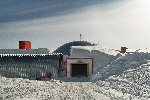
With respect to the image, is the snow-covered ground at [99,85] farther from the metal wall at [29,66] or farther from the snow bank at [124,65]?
the metal wall at [29,66]

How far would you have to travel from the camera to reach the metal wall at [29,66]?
→ 22953 mm

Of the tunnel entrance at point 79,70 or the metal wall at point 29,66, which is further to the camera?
the tunnel entrance at point 79,70

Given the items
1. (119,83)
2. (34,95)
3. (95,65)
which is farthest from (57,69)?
(34,95)

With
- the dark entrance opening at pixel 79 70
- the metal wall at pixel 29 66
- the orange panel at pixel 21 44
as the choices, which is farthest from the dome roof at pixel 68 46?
the metal wall at pixel 29 66

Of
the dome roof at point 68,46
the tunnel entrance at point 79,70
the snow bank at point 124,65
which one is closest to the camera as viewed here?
the snow bank at point 124,65

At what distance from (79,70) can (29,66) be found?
307 inches

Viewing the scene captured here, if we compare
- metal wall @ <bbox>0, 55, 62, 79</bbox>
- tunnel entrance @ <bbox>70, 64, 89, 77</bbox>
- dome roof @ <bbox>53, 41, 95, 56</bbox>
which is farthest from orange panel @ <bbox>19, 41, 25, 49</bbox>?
dome roof @ <bbox>53, 41, 95, 56</bbox>

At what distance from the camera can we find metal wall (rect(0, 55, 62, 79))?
75.3 ft

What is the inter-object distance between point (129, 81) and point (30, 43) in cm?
2493

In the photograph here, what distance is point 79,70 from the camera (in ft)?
85.1

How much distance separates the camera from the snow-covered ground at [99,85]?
12.7 meters

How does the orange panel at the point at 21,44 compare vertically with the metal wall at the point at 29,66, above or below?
above

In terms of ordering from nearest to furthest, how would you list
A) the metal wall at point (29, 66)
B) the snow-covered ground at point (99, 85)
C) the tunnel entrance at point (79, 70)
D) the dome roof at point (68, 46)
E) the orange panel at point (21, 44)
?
1. the snow-covered ground at point (99, 85)
2. the metal wall at point (29, 66)
3. the tunnel entrance at point (79, 70)
4. the orange panel at point (21, 44)
5. the dome roof at point (68, 46)

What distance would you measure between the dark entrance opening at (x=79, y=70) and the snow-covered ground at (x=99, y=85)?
6.09 ft
